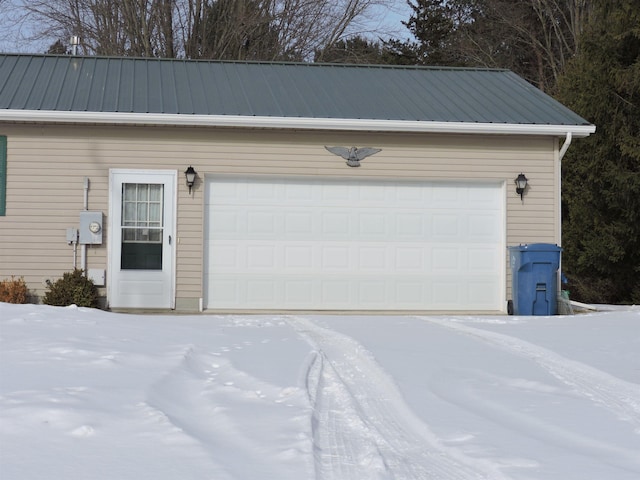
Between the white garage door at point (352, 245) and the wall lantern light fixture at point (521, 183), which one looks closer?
the white garage door at point (352, 245)

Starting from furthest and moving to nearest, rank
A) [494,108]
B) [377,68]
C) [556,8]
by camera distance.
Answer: [556,8] → [377,68] → [494,108]

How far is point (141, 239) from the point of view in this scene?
456 inches

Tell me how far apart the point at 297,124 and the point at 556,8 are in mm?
16699

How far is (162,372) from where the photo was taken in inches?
227

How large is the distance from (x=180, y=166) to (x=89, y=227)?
1.48 meters

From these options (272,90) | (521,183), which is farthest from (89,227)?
(521,183)

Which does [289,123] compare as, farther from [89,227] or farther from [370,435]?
[370,435]

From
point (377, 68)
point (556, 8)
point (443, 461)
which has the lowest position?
point (443, 461)

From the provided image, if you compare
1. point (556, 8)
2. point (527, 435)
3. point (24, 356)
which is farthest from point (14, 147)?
point (556, 8)

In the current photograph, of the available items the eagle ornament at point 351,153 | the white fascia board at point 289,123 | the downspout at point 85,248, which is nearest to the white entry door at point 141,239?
the downspout at point 85,248

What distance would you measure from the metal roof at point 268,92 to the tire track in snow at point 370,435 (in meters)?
6.06

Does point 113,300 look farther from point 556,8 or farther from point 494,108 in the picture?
point 556,8

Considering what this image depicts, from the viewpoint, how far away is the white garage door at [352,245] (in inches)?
463

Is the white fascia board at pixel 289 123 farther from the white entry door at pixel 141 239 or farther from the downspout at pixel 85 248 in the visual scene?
the downspout at pixel 85 248
